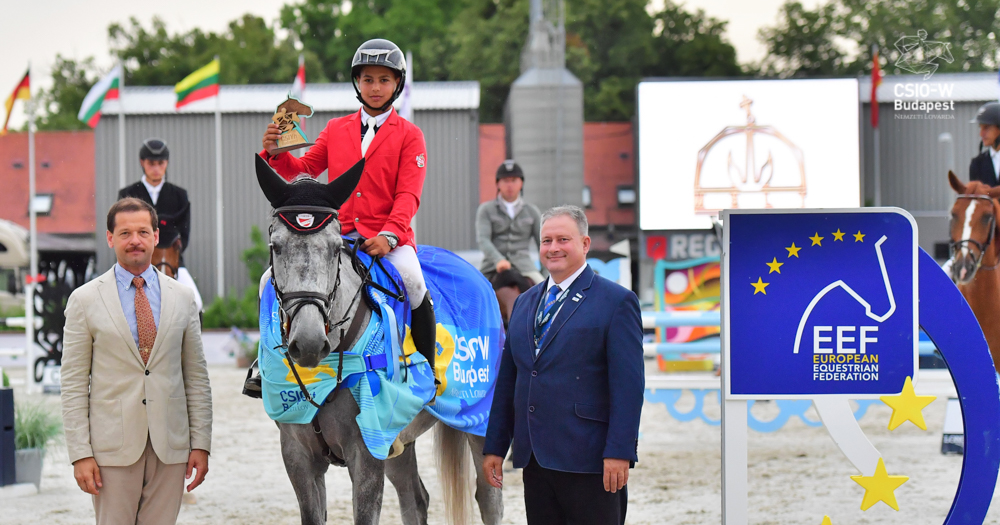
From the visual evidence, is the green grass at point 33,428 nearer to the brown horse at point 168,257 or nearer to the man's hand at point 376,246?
the brown horse at point 168,257

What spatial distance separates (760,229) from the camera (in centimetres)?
373

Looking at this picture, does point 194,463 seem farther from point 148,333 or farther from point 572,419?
point 572,419

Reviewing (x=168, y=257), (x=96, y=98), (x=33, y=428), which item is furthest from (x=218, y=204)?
(x=168, y=257)

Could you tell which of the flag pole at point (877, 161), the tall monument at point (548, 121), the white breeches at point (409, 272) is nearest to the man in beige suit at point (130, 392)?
the white breeches at point (409, 272)

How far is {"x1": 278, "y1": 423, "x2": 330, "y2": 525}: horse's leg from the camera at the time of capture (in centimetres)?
358

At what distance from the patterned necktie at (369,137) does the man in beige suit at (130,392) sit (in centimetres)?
94

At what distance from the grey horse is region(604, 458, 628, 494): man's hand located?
39.6 inches

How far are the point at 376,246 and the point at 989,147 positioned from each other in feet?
16.0

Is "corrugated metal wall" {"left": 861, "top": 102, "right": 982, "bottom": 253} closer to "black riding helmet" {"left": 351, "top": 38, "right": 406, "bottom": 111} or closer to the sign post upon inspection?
the sign post

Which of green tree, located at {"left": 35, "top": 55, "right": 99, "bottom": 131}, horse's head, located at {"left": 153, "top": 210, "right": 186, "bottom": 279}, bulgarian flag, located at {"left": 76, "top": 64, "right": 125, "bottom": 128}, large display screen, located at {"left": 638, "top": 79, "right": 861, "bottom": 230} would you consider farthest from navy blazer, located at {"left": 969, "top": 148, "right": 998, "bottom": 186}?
green tree, located at {"left": 35, "top": 55, "right": 99, "bottom": 131}

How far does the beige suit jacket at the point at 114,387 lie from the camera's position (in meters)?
3.24

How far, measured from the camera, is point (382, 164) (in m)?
3.96

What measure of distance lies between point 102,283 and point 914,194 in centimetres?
1913

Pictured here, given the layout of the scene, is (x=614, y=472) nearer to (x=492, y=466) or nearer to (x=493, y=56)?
(x=492, y=466)
